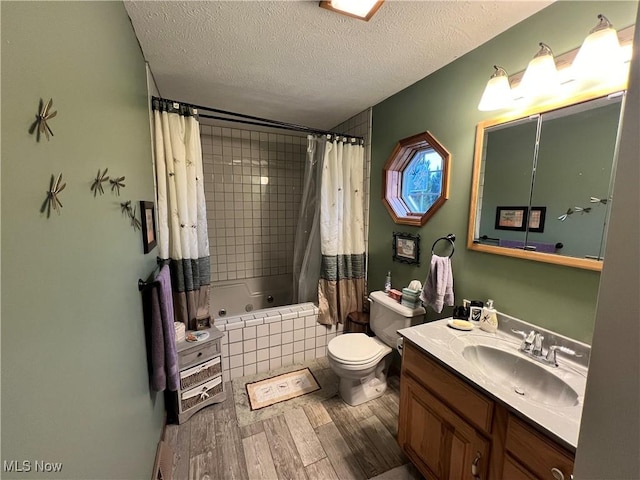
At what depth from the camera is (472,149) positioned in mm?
1519

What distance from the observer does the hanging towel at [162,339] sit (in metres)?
1.24

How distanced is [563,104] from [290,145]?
105 inches

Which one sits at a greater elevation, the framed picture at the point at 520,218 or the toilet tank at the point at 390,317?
the framed picture at the point at 520,218

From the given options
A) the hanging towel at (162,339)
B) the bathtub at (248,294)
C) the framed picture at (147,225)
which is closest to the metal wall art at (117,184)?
the framed picture at (147,225)

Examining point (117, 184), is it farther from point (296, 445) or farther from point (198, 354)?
point (296, 445)

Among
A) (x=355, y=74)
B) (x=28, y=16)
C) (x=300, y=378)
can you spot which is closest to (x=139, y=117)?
(x=28, y=16)

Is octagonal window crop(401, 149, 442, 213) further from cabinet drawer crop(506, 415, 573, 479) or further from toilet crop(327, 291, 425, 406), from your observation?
cabinet drawer crop(506, 415, 573, 479)

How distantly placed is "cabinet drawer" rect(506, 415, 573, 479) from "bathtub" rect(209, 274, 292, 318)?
2.67 metres

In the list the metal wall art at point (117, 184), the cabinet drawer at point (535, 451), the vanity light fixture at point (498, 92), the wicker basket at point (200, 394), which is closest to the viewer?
the cabinet drawer at point (535, 451)

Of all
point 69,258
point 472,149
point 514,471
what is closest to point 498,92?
point 472,149

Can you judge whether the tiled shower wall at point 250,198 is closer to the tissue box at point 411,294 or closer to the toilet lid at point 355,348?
the toilet lid at point 355,348

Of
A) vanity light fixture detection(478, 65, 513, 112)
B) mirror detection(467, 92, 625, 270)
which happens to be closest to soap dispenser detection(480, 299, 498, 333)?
mirror detection(467, 92, 625, 270)

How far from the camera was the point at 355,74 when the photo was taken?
1.75 m

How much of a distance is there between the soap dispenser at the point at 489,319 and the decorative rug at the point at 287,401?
4.00ft
